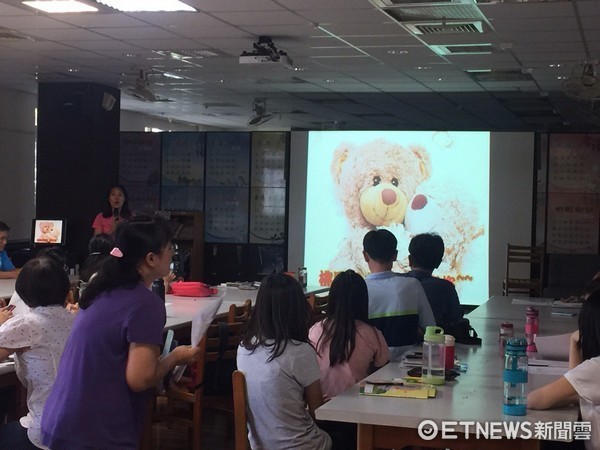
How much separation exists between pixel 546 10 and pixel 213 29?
9.16 ft

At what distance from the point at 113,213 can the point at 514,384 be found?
7.68 meters

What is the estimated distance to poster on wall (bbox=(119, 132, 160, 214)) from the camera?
1287 centimetres

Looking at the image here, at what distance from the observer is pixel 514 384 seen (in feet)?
10.1

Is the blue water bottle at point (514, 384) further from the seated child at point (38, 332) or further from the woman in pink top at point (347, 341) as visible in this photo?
the seated child at point (38, 332)

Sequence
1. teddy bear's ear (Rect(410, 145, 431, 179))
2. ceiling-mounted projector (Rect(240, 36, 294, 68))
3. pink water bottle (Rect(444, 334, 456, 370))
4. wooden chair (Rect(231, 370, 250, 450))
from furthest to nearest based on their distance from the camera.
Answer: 1. teddy bear's ear (Rect(410, 145, 431, 179))
2. ceiling-mounted projector (Rect(240, 36, 294, 68))
3. pink water bottle (Rect(444, 334, 456, 370))
4. wooden chair (Rect(231, 370, 250, 450))

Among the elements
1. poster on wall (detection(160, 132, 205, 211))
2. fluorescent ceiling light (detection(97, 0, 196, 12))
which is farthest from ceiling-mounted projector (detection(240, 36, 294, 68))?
poster on wall (detection(160, 132, 205, 211))

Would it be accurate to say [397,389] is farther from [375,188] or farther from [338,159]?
[338,159]

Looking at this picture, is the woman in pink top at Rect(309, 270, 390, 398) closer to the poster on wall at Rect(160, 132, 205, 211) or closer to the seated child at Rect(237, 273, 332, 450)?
the seated child at Rect(237, 273, 332, 450)

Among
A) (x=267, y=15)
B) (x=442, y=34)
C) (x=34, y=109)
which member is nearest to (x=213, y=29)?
(x=267, y=15)

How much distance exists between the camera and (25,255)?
454 inches

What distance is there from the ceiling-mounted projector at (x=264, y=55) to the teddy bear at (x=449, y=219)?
143 inches

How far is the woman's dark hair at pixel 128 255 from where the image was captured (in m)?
2.71

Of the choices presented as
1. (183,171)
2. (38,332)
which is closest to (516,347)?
(38,332)

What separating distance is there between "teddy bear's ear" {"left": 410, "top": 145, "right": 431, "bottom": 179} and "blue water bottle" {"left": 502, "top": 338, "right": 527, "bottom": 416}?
781cm
